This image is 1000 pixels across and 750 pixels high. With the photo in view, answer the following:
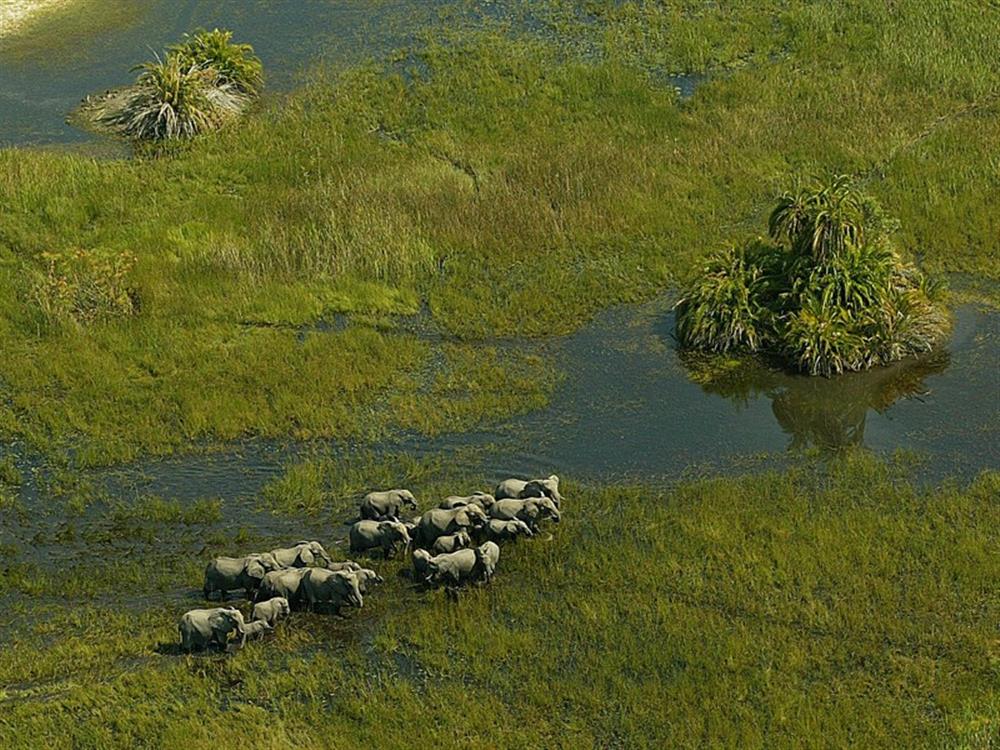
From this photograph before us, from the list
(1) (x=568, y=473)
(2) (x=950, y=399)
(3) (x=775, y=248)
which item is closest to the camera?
(1) (x=568, y=473)

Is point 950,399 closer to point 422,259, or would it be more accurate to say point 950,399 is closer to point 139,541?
point 422,259

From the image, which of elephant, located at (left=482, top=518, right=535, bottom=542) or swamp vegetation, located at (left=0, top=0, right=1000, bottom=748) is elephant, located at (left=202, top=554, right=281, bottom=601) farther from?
elephant, located at (left=482, top=518, right=535, bottom=542)

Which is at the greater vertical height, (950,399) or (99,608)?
(950,399)

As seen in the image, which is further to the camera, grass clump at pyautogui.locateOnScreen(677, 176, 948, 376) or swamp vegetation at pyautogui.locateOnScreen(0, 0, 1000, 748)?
grass clump at pyautogui.locateOnScreen(677, 176, 948, 376)

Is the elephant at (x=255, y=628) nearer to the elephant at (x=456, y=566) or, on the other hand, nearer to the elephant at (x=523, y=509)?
the elephant at (x=456, y=566)

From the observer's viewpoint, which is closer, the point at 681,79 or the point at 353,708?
the point at 353,708

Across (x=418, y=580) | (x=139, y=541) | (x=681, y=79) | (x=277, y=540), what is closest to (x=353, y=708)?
(x=418, y=580)

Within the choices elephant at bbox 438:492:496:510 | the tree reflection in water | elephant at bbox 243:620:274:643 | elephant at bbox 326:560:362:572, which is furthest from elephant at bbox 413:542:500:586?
the tree reflection in water

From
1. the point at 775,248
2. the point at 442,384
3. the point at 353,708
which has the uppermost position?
the point at 775,248
